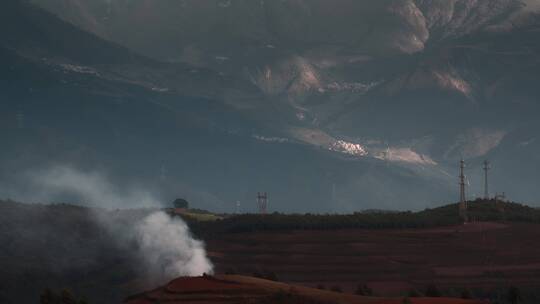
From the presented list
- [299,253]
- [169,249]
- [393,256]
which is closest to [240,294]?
[169,249]

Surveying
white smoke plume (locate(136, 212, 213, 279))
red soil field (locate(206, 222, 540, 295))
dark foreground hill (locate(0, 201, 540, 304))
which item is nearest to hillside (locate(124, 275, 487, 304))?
dark foreground hill (locate(0, 201, 540, 304))

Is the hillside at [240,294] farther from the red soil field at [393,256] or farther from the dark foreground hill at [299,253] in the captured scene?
the red soil field at [393,256]

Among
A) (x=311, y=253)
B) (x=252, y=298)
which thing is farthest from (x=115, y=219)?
(x=252, y=298)

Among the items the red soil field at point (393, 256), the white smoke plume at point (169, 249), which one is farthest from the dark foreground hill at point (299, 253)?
the white smoke plume at point (169, 249)

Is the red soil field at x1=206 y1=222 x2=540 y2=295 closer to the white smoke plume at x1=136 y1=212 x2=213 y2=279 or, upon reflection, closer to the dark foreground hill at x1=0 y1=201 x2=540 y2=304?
the dark foreground hill at x1=0 y1=201 x2=540 y2=304

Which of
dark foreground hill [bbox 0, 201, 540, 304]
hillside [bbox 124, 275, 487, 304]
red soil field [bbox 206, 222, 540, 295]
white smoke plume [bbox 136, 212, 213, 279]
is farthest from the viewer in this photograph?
red soil field [bbox 206, 222, 540, 295]

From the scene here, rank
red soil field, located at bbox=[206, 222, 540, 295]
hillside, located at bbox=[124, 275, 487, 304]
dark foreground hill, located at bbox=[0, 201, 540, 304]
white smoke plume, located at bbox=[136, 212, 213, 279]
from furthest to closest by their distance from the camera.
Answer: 1. red soil field, located at bbox=[206, 222, 540, 295]
2. dark foreground hill, located at bbox=[0, 201, 540, 304]
3. white smoke plume, located at bbox=[136, 212, 213, 279]
4. hillside, located at bbox=[124, 275, 487, 304]

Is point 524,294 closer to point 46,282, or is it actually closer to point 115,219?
point 46,282
